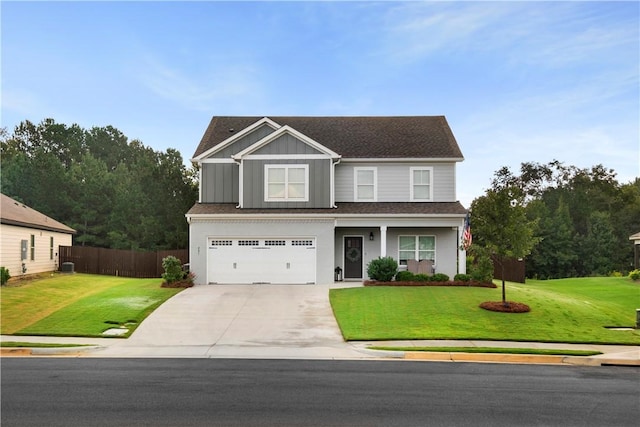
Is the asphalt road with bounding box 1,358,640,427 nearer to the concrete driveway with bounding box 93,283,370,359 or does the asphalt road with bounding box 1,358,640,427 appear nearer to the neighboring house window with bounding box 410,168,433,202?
the concrete driveway with bounding box 93,283,370,359

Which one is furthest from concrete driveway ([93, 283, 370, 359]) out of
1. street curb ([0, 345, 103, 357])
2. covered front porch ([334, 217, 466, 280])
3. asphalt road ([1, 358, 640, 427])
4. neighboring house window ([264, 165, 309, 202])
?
neighboring house window ([264, 165, 309, 202])

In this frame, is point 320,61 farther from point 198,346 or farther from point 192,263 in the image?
point 198,346

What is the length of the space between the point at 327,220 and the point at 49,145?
61.4 meters

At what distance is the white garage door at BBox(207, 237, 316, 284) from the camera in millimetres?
26922

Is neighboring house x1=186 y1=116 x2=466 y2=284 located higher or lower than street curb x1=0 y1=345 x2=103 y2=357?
higher

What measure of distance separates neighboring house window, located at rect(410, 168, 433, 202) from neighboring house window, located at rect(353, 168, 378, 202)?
1999 mm

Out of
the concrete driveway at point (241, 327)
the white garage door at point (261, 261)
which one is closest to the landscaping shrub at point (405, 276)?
the concrete driveway at point (241, 327)

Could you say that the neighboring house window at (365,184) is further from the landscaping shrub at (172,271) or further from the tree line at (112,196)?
the tree line at (112,196)

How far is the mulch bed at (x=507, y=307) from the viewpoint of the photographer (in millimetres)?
19391

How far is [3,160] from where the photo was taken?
199 feet

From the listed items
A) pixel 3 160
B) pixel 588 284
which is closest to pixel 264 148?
pixel 588 284

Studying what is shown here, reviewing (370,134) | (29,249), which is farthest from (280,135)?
(29,249)

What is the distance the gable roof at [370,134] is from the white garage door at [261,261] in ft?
18.9

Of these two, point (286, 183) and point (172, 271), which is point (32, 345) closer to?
point (172, 271)
